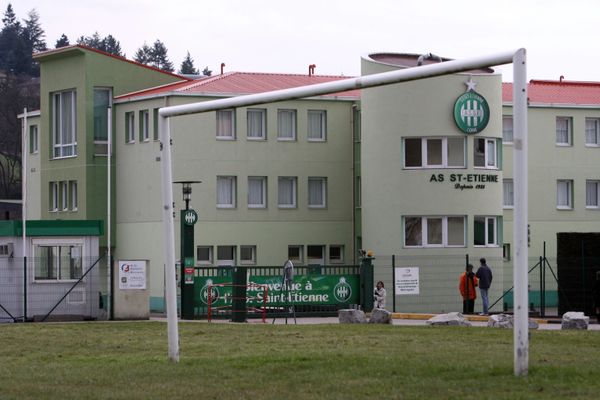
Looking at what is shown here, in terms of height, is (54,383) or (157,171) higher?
(157,171)

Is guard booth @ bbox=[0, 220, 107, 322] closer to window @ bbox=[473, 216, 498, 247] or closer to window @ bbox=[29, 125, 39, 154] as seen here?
window @ bbox=[473, 216, 498, 247]

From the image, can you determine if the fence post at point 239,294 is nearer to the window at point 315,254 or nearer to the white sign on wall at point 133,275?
the white sign on wall at point 133,275

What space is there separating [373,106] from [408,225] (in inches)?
192

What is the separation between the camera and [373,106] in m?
52.8

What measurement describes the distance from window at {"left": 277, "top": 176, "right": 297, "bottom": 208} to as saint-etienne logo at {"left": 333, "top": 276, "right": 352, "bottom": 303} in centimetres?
1634

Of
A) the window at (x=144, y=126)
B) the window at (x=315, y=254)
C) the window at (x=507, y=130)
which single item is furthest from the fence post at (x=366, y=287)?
the window at (x=507, y=130)

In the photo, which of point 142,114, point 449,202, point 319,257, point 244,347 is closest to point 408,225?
point 449,202

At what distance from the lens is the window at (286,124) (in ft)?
196

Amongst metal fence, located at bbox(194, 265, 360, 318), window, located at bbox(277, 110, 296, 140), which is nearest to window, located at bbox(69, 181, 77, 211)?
window, located at bbox(277, 110, 296, 140)

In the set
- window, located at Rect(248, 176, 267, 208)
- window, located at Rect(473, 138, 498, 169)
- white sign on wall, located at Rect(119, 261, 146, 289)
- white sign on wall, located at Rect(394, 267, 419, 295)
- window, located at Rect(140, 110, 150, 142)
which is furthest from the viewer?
Result: window, located at Rect(248, 176, 267, 208)

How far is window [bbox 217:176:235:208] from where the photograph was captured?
58.9 metres

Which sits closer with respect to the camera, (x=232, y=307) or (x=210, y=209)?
(x=232, y=307)

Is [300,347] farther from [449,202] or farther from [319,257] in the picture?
[319,257]

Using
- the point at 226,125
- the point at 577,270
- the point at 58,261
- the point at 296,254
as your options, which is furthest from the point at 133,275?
the point at 296,254
